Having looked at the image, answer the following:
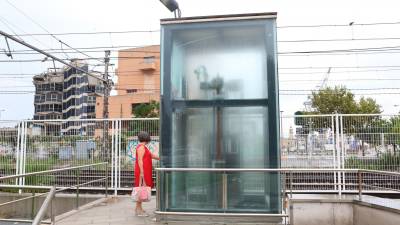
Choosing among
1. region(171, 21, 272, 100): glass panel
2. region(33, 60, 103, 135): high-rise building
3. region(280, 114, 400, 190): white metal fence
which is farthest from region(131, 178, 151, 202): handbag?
region(33, 60, 103, 135): high-rise building

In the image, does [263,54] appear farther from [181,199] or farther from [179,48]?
[181,199]

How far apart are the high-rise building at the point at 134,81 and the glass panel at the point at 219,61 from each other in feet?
159

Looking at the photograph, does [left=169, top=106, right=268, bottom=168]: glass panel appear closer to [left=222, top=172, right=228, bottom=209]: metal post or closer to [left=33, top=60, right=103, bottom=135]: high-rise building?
[left=222, top=172, right=228, bottom=209]: metal post

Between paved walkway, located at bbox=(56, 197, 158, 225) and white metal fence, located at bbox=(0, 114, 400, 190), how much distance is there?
5.47 ft

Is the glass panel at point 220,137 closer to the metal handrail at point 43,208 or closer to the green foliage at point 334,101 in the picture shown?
the metal handrail at point 43,208

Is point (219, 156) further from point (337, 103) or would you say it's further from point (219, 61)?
point (337, 103)

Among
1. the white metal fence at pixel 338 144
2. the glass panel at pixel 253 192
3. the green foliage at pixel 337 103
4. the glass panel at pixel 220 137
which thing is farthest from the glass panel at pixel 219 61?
the green foliage at pixel 337 103

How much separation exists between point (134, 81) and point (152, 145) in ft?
179

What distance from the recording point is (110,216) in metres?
7.47

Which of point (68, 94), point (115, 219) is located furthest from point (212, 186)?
point (68, 94)

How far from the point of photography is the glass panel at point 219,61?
6.80 m

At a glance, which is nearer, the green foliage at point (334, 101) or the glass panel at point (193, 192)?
the glass panel at point (193, 192)

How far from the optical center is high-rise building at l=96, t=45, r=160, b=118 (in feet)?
187

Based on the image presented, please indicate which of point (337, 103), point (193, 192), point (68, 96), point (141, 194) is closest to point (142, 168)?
point (141, 194)
